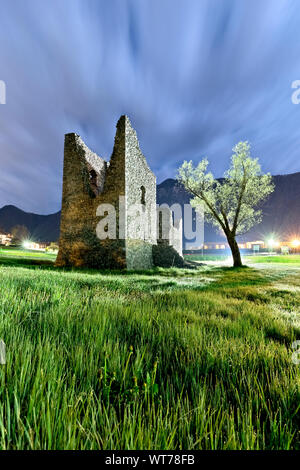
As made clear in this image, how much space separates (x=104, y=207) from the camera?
11.4 metres

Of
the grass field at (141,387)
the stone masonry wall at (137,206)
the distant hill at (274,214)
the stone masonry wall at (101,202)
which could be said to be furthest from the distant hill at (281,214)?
the grass field at (141,387)

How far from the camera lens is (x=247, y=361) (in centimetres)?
133

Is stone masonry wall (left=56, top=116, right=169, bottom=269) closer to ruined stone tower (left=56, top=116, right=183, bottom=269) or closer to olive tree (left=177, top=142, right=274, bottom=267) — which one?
ruined stone tower (left=56, top=116, right=183, bottom=269)

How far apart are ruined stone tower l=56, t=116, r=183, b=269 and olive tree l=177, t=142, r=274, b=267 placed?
651 cm

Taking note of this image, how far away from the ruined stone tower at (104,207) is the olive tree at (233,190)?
651cm

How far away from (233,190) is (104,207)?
1278 cm

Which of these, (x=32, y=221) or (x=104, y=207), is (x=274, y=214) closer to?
(x=104, y=207)

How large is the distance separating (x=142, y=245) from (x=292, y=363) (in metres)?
11.6

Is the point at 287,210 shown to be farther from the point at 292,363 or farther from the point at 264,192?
the point at 292,363

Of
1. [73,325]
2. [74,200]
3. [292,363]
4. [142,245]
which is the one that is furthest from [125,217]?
[292,363]

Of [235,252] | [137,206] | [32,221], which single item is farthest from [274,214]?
[32,221]

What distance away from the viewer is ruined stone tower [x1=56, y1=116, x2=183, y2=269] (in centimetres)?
1097

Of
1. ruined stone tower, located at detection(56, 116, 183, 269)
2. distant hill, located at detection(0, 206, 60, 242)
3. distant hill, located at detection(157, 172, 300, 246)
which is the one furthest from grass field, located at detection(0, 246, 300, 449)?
distant hill, located at detection(0, 206, 60, 242)
